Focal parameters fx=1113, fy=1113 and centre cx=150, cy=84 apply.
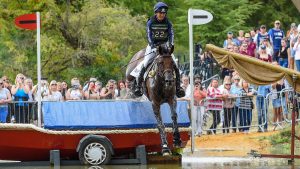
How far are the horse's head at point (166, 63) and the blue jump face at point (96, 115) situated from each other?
1151 mm

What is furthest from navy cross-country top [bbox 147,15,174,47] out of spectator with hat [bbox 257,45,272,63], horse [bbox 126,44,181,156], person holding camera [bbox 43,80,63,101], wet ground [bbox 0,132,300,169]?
spectator with hat [bbox 257,45,272,63]

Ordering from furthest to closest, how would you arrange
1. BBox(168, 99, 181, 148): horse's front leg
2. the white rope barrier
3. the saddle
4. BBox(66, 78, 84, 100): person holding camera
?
BBox(66, 78, 84, 100): person holding camera, the saddle, BBox(168, 99, 181, 148): horse's front leg, the white rope barrier

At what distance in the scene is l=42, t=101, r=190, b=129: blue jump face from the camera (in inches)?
966

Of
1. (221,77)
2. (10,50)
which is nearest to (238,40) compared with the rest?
(221,77)

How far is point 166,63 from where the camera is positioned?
2428cm

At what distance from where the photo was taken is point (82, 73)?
1607 inches

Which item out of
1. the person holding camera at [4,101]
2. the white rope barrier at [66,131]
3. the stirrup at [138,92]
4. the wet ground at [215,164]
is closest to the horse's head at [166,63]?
the white rope barrier at [66,131]

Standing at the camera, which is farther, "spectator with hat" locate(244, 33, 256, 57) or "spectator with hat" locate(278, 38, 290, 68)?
"spectator with hat" locate(244, 33, 256, 57)

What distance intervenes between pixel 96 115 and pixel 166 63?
6.66ft

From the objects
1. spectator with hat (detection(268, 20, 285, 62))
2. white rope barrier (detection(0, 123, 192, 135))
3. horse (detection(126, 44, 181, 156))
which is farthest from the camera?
spectator with hat (detection(268, 20, 285, 62))

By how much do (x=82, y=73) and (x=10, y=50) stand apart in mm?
3221

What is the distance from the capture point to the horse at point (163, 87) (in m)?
24.3

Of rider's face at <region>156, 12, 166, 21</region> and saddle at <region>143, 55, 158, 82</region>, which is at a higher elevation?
→ rider's face at <region>156, 12, 166, 21</region>

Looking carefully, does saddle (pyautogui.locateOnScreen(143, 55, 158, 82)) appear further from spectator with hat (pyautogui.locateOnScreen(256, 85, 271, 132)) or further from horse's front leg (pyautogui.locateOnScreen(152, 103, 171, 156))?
spectator with hat (pyautogui.locateOnScreen(256, 85, 271, 132))
